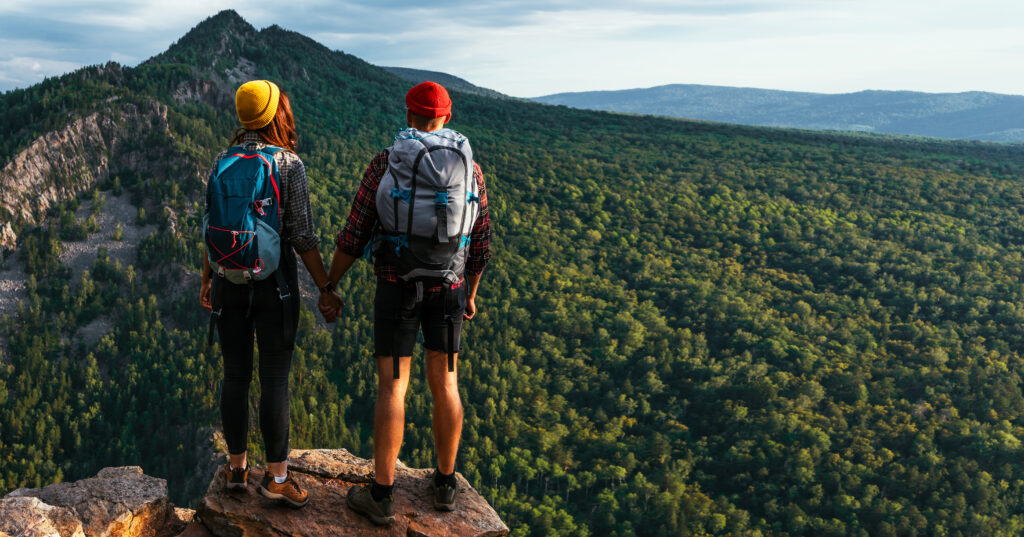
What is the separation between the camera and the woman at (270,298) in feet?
20.4

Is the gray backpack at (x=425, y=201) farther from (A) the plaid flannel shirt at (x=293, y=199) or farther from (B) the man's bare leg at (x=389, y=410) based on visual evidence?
(B) the man's bare leg at (x=389, y=410)

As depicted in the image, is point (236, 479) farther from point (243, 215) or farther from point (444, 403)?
point (243, 215)

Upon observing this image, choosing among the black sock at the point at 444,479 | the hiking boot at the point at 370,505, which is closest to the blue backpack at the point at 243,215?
the hiking boot at the point at 370,505

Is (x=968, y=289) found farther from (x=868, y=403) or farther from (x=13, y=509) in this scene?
(x=13, y=509)

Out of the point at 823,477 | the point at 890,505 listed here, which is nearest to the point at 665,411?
the point at 823,477

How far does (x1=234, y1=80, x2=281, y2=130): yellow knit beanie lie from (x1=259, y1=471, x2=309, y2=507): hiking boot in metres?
3.76

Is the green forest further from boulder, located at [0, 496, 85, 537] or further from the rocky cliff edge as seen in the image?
boulder, located at [0, 496, 85, 537]

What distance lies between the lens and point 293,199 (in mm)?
6266

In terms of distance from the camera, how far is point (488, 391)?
130m

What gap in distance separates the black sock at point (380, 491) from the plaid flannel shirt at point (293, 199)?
2643 millimetres

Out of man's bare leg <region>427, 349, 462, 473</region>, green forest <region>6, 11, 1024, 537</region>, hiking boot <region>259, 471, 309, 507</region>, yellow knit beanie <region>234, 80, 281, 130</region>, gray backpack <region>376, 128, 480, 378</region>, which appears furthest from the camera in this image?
green forest <region>6, 11, 1024, 537</region>

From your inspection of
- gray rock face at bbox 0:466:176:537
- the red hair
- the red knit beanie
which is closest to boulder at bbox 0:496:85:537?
gray rock face at bbox 0:466:176:537

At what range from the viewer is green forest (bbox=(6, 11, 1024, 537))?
357 ft

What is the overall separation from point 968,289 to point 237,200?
196207 mm
